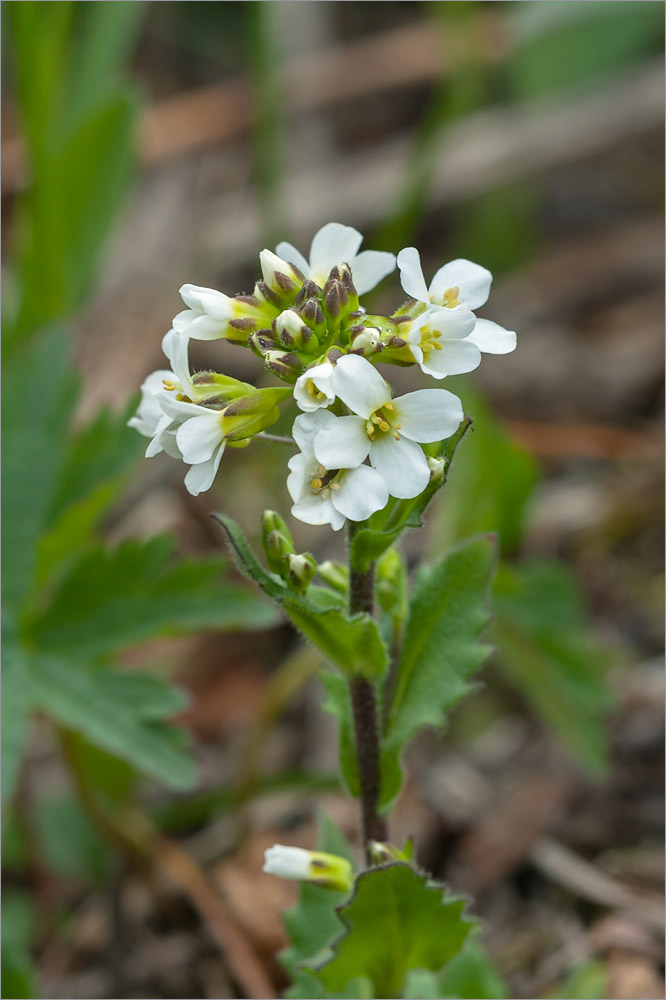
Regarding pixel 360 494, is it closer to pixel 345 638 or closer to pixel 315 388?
pixel 315 388

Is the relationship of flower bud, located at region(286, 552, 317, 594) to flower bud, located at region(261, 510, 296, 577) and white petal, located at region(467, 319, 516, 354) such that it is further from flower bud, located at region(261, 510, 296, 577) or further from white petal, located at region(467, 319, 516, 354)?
white petal, located at region(467, 319, 516, 354)

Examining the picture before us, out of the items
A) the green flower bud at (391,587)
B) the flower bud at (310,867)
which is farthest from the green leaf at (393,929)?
the green flower bud at (391,587)

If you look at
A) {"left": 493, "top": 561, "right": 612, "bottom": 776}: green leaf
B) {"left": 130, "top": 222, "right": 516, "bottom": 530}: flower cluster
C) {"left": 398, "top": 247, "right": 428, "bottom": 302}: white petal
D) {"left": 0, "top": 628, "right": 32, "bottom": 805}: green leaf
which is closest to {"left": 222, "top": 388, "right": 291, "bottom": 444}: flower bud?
{"left": 130, "top": 222, "right": 516, "bottom": 530}: flower cluster

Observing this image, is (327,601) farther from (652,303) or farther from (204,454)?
(652,303)

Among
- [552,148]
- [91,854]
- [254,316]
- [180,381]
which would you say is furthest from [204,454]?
[552,148]

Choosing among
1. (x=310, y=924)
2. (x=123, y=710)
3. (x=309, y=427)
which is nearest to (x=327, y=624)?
(x=309, y=427)

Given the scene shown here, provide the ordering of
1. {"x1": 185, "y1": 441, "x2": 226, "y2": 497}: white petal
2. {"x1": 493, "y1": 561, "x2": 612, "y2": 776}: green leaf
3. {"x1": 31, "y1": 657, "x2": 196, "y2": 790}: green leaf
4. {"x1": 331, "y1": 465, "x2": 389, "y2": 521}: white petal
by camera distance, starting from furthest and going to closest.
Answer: {"x1": 493, "y1": 561, "x2": 612, "y2": 776}: green leaf < {"x1": 31, "y1": 657, "x2": 196, "y2": 790}: green leaf < {"x1": 185, "y1": 441, "x2": 226, "y2": 497}: white petal < {"x1": 331, "y1": 465, "x2": 389, "y2": 521}: white petal
